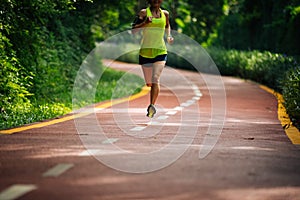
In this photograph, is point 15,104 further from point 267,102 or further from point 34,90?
point 267,102

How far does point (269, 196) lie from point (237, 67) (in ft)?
102

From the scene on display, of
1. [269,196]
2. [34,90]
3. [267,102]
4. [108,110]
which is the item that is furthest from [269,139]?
[267,102]

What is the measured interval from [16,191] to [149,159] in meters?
2.24

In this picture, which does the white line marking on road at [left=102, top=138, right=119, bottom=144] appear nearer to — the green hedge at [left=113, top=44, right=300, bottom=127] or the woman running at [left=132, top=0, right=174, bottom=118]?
the woman running at [left=132, top=0, right=174, bottom=118]

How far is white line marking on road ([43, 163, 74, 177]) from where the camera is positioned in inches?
277

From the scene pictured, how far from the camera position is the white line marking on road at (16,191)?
6039mm

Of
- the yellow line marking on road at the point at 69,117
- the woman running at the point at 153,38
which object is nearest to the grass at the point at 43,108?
the yellow line marking on road at the point at 69,117

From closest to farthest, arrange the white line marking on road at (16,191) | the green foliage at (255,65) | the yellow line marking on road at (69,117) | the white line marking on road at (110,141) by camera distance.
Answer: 1. the white line marking on road at (16,191)
2. the white line marking on road at (110,141)
3. the yellow line marking on road at (69,117)
4. the green foliage at (255,65)

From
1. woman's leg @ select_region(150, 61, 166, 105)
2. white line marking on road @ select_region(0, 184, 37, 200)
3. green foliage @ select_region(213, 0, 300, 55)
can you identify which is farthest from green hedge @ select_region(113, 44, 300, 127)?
white line marking on road @ select_region(0, 184, 37, 200)

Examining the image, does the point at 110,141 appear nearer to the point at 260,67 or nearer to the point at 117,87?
the point at 117,87

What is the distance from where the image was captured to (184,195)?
6285mm

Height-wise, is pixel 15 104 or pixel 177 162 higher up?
pixel 177 162

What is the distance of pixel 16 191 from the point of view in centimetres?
625

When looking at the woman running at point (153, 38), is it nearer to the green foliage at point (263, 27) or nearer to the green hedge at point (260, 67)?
the green hedge at point (260, 67)
